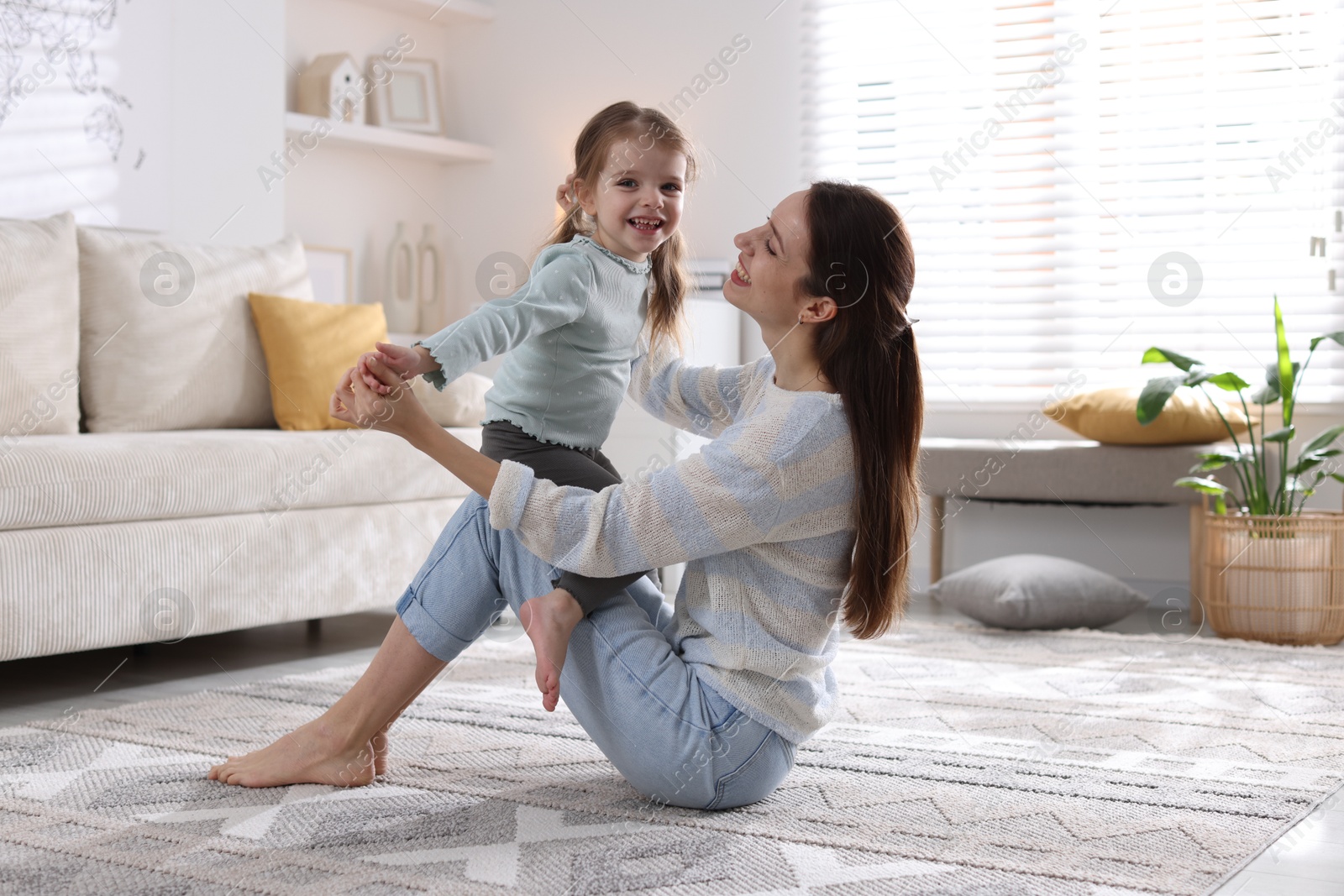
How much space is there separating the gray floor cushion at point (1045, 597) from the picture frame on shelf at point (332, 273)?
229cm

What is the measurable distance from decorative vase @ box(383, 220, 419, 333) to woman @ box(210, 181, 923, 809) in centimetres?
313

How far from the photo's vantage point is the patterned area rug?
4.46 ft

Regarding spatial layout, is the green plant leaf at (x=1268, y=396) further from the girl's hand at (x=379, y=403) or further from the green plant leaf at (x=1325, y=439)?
the girl's hand at (x=379, y=403)

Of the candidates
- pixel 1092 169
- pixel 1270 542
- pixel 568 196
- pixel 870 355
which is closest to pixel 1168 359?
pixel 1270 542

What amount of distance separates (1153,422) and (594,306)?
2.15 m

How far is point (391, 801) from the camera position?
5.36 feet

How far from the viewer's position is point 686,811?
5.26ft

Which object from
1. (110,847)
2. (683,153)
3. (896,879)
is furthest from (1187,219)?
(110,847)

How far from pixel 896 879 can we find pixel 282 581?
5.39ft

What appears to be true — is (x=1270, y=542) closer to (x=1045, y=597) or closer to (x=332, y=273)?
(x=1045, y=597)

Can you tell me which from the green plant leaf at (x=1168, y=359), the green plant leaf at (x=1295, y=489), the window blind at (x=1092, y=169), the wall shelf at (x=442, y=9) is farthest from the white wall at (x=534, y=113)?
the green plant leaf at (x=1295, y=489)

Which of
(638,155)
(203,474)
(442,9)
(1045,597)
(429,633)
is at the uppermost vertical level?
(442,9)

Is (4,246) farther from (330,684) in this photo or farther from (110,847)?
(110,847)

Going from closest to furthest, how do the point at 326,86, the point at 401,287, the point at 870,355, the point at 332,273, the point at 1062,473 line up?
the point at 870,355, the point at 1062,473, the point at 326,86, the point at 332,273, the point at 401,287
